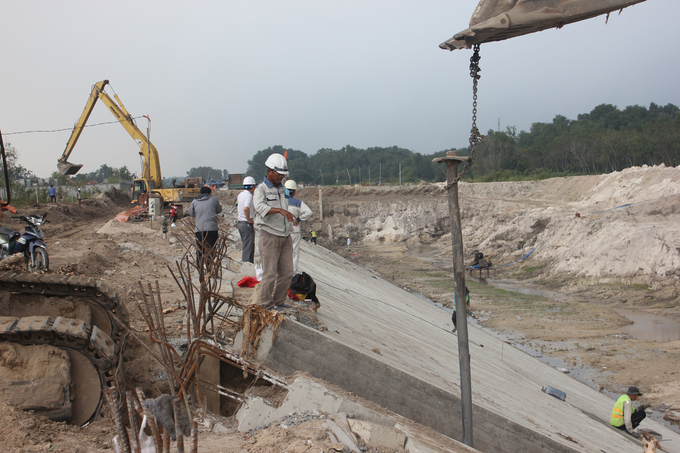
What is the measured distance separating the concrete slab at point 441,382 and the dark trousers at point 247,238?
190cm

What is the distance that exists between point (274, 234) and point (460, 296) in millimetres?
2030

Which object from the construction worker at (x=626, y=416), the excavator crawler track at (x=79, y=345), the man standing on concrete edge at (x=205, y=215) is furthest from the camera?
the man standing on concrete edge at (x=205, y=215)

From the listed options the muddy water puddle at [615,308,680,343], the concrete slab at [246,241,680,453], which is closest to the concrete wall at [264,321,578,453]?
the concrete slab at [246,241,680,453]

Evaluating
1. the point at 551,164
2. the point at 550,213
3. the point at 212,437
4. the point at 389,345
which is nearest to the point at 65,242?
the point at 389,345

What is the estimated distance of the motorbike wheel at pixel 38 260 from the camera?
6.87 metres

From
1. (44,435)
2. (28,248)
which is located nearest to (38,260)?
(28,248)

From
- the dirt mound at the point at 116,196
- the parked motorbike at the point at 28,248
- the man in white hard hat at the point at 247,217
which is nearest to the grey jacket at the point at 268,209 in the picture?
the man in white hard hat at the point at 247,217

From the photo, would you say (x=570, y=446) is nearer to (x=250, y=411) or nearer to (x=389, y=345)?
(x=389, y=345)

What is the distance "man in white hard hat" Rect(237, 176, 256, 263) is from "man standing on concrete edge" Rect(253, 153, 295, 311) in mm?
2264

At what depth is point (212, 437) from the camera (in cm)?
326

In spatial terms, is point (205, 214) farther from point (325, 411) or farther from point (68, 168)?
point (68, 168)

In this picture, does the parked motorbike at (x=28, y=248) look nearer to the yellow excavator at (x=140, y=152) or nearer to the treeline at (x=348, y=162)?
the yellow excavator at (x=140, y=152)

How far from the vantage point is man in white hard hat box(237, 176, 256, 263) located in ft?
24.0

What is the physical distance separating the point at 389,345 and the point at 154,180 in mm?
20338
